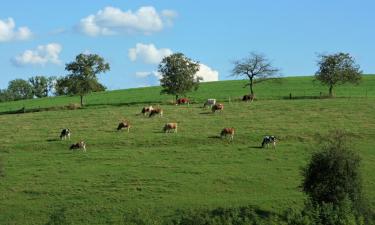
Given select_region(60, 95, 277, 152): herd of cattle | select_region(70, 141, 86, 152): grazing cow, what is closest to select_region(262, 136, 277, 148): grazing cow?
select_region(60, 95, 277, 152): herd of cattle

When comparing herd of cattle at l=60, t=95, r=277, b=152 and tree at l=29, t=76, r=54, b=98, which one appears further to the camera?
tree at l=29, t=76, r=54, b=98

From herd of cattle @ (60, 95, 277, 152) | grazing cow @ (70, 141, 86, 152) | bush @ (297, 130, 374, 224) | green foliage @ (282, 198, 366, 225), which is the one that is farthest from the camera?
grazing cow @ (70, 141, 86, 152)

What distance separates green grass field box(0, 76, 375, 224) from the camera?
3900cm

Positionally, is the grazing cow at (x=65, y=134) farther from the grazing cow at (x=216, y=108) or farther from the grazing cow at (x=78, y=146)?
the grazing cow at (x=216, y=108)

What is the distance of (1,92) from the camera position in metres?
188

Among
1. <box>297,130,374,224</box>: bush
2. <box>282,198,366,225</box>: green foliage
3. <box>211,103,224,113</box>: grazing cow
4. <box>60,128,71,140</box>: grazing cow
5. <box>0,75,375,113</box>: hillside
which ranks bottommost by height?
<box>282,198,366,225</box>: green foliage

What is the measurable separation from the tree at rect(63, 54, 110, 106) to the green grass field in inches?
937

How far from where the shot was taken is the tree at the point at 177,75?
93.6 metres

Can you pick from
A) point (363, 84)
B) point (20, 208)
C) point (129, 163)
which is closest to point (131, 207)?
point (20, 208)

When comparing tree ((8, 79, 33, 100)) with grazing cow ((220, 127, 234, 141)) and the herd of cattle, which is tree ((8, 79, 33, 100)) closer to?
the herd of cattle

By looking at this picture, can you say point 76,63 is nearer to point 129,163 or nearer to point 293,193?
point 129,163

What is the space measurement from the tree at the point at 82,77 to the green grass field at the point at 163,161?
23800 millimetres

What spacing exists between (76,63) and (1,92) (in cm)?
9672

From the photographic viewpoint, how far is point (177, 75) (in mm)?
93625
